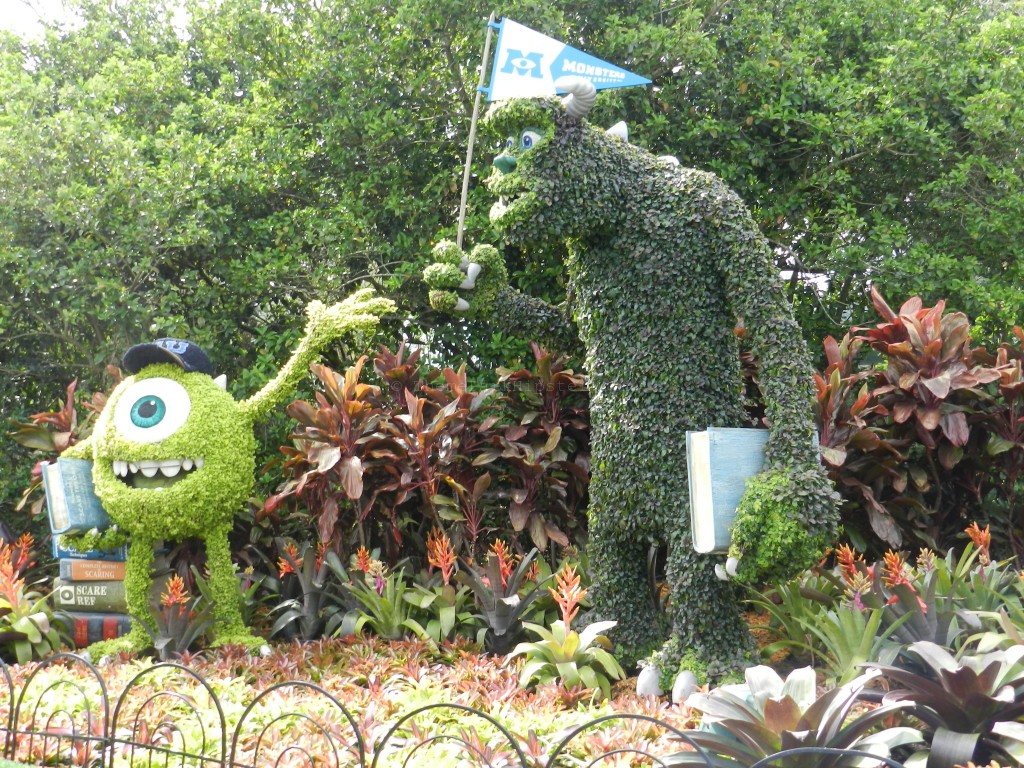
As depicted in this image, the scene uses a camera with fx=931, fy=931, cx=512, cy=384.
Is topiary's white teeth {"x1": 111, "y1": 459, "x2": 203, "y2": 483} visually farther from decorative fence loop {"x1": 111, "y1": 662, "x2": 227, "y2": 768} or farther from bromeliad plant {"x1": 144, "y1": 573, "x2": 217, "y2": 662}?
decorative fence loop {"x1": 111, "y1": 662, "x2": 227, "y2": 768}

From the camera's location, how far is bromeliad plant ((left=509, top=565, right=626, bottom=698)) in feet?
12.8

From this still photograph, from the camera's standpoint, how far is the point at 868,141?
252 inches

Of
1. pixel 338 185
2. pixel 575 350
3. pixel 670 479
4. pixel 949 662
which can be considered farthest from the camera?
pixel 338 185

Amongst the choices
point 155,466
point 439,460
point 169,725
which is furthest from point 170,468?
point 169,725

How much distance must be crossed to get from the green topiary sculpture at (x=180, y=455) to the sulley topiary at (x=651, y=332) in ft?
4.34

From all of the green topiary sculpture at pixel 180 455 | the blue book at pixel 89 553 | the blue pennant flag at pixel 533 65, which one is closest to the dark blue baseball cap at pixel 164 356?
the green topiary sculpture at pixel 180 455

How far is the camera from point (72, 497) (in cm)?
489

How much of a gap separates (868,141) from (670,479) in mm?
3658

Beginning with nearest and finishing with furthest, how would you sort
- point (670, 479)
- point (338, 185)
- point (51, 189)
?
point (670, 479) < point (51, 189) < point (338, 185)

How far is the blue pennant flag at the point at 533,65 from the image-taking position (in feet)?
14.8

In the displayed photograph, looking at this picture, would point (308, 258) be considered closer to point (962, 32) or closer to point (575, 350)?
point (575, 350)

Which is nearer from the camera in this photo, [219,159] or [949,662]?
[949,662]

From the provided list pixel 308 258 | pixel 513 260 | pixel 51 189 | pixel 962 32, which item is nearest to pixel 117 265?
pixel 51 189

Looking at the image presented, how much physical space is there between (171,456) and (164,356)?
58 cm
